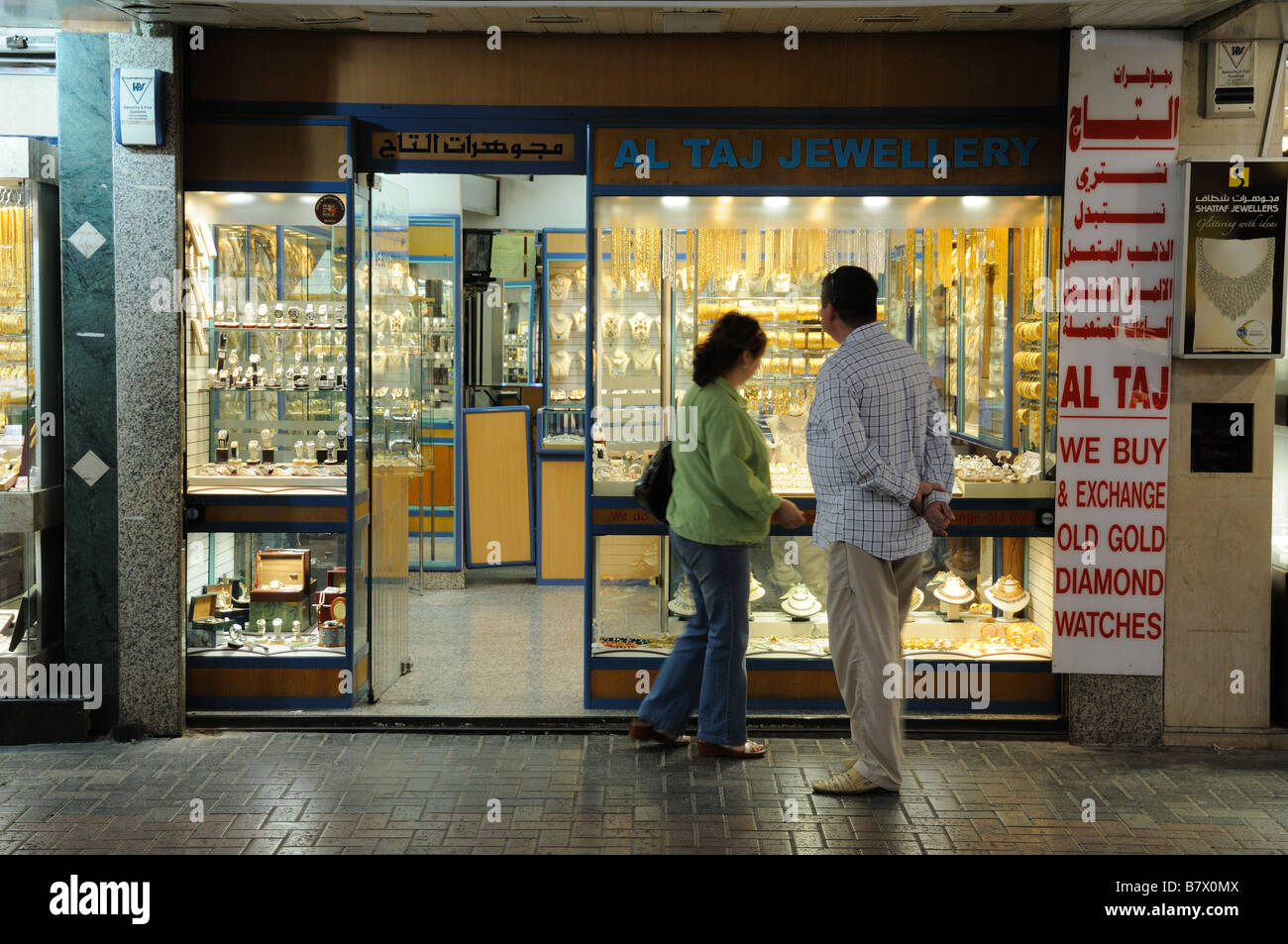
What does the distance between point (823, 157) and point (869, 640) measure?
239 cm

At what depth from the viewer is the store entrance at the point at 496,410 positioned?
9.30 meters

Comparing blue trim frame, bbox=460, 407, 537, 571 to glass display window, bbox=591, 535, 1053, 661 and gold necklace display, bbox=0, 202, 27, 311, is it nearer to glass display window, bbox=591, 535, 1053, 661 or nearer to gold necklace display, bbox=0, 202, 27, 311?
glass display window, bbox=591, 535, 1053, 661

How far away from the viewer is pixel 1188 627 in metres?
6.07

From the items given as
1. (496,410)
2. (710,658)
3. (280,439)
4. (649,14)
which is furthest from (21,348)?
(496,410)

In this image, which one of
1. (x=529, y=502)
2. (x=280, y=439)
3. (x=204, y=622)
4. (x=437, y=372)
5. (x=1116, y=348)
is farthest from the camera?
(x=529, y=502)

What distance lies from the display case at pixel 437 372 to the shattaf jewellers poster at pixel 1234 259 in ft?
18.5

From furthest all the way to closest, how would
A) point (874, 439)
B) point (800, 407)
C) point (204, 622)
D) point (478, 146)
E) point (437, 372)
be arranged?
point (437, 372)
point (800, 407)
point (204, 622)
point (478, 146)
point (874, 439)

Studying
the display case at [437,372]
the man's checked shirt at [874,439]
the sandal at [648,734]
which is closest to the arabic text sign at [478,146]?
the man's checked shirt at [874,439]

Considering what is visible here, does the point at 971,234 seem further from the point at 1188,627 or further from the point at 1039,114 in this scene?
the point at 1188,627

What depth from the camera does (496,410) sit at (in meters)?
10.2

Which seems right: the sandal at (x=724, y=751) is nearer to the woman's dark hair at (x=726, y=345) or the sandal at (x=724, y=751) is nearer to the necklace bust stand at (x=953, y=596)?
the necklace bust stand at (x=953, y=596)

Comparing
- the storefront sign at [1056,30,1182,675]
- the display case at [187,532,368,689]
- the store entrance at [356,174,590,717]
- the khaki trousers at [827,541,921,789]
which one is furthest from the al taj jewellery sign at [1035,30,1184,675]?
the display case at [187,532,368,689]

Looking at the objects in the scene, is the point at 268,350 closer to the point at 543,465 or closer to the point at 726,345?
the point at 726,345

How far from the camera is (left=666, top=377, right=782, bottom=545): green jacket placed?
542 cm
